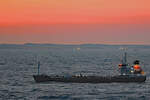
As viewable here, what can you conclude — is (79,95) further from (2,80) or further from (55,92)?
(2,80)

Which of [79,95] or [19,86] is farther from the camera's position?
[19,86]

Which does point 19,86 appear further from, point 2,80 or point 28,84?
point 2,80

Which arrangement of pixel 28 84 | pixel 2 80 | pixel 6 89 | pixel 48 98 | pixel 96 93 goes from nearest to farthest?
pixel 48 98
pixel 96 93
pixel 6 89
pixel 28 84
pixel 2 80

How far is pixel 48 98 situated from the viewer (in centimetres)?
7025

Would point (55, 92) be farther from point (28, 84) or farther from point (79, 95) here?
point (28, 84)

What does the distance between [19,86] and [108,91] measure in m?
17.6

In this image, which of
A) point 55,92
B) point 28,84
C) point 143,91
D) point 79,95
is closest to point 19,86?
point 28,84

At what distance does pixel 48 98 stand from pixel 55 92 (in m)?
6.80

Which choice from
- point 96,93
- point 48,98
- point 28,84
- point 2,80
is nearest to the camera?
point 48,98

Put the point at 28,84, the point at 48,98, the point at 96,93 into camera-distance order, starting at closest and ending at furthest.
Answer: the point at 48,98, the point at 96,93, the point at 28,84

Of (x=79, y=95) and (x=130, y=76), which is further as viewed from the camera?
(x=130, y=76)

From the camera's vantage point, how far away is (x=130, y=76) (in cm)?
9181

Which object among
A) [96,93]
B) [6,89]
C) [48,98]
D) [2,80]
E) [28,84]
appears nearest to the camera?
[48,98]

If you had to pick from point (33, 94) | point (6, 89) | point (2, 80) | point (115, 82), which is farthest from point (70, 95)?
point (2, 80)
